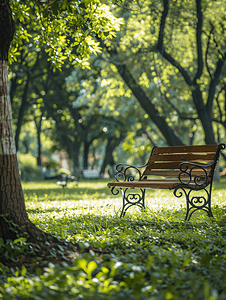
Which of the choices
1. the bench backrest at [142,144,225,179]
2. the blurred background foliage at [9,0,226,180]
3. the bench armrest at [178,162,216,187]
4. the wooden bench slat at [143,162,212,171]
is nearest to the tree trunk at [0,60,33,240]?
the blurred background foliage at [9,0,226,180]

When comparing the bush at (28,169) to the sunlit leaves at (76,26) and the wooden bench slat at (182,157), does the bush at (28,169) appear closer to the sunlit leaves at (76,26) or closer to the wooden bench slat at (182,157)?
the wooden bench slat at (182,157)

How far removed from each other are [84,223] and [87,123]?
69.6 feet

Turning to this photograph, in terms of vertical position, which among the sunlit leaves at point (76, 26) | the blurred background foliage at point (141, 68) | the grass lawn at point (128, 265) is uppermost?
the blurred background foliage at point (141, 68)

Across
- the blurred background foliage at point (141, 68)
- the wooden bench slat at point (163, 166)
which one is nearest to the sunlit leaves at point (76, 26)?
the blurred background foliage at point (141, 68)

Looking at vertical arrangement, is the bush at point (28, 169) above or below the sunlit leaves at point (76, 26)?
below

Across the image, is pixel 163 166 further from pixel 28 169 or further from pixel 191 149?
pixel 28 169

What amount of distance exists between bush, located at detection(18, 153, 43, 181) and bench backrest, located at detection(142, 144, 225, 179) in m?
17.4

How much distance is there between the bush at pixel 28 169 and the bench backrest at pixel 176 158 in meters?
17.4

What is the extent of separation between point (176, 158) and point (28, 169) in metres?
18.3

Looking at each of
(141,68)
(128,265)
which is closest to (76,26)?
(128,265)

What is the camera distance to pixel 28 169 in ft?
75.3

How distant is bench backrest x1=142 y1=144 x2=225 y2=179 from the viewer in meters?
5.62

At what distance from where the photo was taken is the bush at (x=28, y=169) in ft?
74.3

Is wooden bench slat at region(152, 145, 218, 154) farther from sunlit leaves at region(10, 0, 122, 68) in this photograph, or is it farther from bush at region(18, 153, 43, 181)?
bush at region(18, 153, 43, 181)
